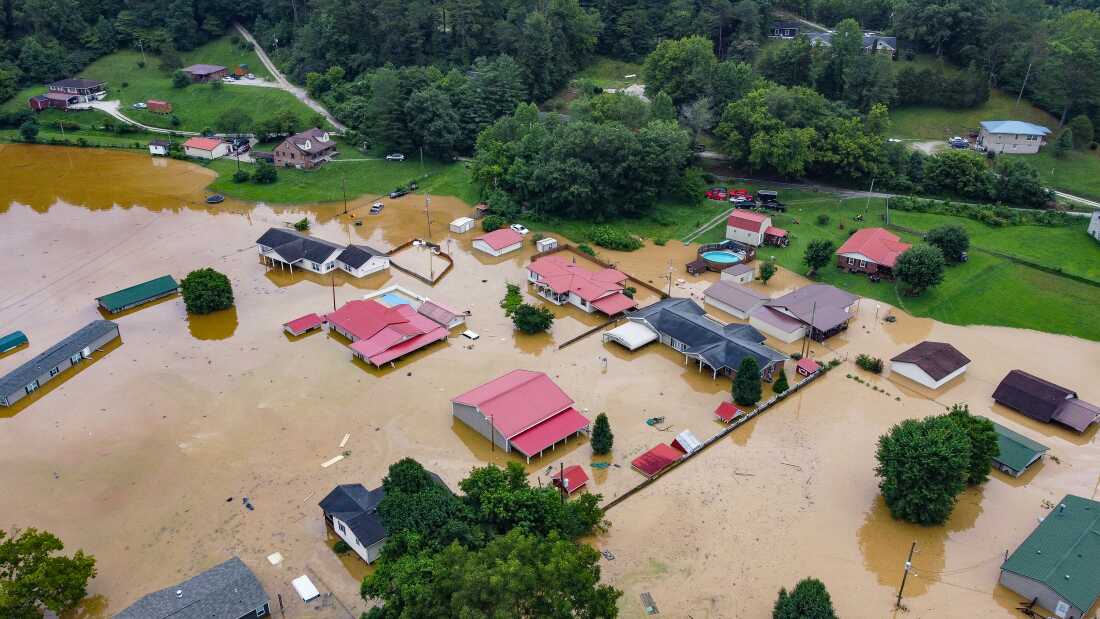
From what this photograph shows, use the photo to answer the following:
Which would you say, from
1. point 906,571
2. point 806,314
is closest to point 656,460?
point 906,571

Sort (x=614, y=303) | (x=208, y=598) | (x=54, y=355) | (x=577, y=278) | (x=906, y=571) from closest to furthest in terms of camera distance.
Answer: (x=208, y=598)
(x=906, y=571)
(x=54, y=355)
(x=614, y=303)
(x=577, y=278)

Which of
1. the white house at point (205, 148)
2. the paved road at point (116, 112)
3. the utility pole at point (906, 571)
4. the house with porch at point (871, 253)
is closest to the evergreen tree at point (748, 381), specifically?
the utility pole at point (906, 571)

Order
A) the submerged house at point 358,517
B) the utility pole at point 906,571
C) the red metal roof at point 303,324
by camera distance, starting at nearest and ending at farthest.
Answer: the utility pole at point 906,571
the submerged house at point 358,517
the red metal roof at point 303,324

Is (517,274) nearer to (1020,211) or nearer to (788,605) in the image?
(788,605)

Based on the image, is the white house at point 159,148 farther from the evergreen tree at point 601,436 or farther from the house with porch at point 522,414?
the evergreen tree at point 601,436

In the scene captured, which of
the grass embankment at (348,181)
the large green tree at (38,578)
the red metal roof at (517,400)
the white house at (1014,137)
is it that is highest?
the white house at (1014,137)

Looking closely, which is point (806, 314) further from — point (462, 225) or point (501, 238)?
point (462, 225)
